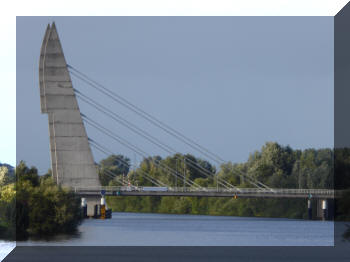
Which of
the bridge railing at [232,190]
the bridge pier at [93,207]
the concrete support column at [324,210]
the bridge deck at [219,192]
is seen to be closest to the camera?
the bridge deck at [219,192]

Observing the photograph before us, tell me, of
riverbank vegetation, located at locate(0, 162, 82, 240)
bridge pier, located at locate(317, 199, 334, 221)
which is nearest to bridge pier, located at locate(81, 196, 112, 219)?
bridge pier, located at locate(317, 199, 334, 221)

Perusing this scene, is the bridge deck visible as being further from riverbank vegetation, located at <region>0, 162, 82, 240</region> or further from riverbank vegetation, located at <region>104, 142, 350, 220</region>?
riverbank vegetation, located at <region>0, 162, 82, 240</region>

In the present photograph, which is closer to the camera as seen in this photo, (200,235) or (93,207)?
(200,235)

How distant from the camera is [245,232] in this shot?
63156mm

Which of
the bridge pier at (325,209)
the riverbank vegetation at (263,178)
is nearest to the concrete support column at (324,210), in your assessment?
the bridge pier at (325,209)

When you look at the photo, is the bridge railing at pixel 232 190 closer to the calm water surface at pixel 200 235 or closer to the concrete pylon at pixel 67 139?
the concrete pylon at pixel 67 139

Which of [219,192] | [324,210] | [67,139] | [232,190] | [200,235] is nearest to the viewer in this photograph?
[200,235]

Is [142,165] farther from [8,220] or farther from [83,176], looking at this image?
[8,220]

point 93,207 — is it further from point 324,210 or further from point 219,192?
point 324,210

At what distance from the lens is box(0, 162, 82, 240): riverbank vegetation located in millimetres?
50781

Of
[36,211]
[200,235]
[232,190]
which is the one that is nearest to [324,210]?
[232,190]

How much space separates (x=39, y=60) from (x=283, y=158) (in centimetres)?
2518

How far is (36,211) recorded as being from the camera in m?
51.1

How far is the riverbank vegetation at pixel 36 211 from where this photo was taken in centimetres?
5078
